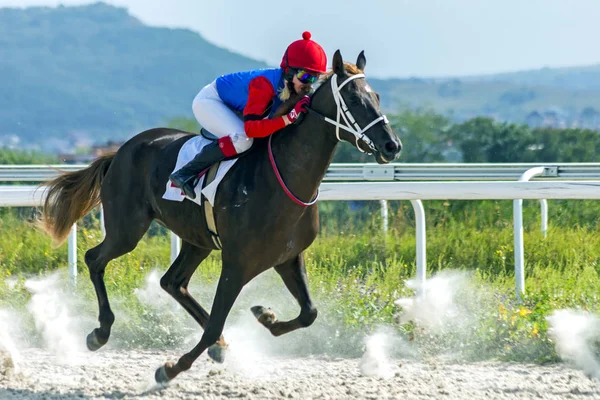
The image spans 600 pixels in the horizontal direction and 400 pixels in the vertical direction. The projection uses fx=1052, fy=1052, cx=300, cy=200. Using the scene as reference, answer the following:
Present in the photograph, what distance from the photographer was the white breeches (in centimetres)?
535

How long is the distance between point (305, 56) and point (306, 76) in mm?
114

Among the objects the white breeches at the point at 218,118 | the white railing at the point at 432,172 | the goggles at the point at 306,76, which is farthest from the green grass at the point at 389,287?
the goggles at the point at 306,76

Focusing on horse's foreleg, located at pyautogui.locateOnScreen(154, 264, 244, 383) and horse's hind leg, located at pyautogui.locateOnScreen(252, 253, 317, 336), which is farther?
horse's hind leg, located at pyautogui.locateOnScreen(252, 253, 317, 336)

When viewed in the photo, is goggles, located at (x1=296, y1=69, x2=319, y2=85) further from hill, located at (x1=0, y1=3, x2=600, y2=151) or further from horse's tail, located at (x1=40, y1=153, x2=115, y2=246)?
hill, located at (x1=0, y1=3, x2=600, y2=151)

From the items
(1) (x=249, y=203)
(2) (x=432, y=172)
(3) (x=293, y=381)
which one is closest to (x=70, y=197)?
(1) (x=249, y=203)

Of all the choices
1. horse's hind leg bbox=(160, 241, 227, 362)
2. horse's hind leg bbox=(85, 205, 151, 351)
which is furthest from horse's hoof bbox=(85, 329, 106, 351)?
horse's hind leg bbox=(160, 241, 227, 362)

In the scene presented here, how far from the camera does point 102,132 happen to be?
2525 inches

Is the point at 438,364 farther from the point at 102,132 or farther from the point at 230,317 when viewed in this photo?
the point at 102,132

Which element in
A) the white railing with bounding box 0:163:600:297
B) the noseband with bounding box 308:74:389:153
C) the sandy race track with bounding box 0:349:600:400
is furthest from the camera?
the white railing with bounding box 0:163:600:297

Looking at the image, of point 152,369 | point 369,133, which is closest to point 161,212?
point 152,369

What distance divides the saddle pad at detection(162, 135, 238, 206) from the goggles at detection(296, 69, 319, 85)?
1.81 ft

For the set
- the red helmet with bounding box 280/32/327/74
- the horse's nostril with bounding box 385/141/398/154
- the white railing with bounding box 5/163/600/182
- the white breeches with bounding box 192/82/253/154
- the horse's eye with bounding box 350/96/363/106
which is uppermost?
the red helmet with bounding box 280/32/327/74

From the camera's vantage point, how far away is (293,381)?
5523 millimetres

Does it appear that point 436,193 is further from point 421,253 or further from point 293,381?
point 293,381
